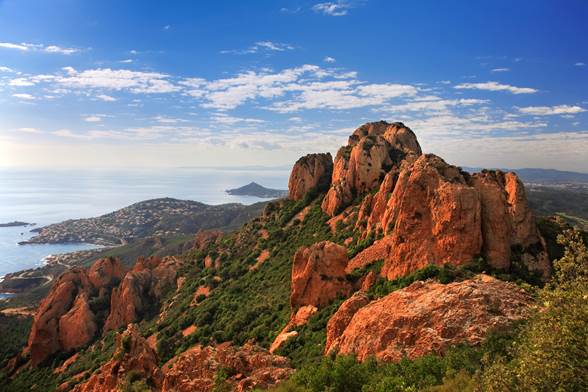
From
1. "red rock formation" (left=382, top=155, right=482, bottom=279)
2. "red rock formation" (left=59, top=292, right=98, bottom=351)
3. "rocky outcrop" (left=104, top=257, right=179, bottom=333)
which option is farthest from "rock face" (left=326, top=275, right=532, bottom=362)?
"red rock formation" (left=59, top=292, right=98, bottom=351)

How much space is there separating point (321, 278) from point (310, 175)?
29657mm

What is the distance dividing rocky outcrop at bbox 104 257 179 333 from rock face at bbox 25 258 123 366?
2.85 m

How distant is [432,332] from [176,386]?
12.4m

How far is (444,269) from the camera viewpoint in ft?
79.4

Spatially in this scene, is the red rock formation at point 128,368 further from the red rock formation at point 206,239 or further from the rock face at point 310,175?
the red rock formation at point 206,239

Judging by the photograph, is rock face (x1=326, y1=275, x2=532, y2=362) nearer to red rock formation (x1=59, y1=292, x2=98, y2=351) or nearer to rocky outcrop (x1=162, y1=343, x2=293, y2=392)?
rocky outcrop (x1=162, y1=343, x2=293, y2=392)

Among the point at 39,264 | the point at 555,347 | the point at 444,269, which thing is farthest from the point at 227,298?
the point at 39,264

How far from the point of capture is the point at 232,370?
1969 cm

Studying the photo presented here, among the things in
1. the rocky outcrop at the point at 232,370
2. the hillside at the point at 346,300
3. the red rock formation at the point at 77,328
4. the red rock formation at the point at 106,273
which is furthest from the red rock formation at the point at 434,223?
the red rock formation at the point at 106,273

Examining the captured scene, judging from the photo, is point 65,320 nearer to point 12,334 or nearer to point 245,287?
point 12,334

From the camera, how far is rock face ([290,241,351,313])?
105 ft

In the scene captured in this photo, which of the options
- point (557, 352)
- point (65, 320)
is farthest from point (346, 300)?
point (65, 320)

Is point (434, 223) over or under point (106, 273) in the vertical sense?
over

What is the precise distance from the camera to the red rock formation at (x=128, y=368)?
24.0 m
